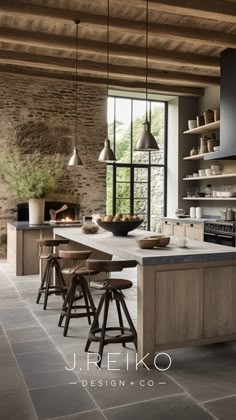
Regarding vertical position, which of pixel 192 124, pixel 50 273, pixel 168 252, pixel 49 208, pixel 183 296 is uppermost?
pixel 192 124

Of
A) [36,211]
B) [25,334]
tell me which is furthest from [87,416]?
[36,211]

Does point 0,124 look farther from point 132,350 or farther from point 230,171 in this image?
point 132,350

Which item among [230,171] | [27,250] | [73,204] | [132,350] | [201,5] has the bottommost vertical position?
[132,350]

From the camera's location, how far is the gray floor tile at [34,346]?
330 cm

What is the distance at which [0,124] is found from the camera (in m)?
8.20

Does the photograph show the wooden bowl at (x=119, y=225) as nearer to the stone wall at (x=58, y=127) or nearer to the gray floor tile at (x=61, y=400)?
the gray floor tile at (x=61, y=400)

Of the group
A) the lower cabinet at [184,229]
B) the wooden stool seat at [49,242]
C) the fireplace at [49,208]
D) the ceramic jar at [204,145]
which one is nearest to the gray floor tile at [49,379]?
the wooden stool seat at [49,242]

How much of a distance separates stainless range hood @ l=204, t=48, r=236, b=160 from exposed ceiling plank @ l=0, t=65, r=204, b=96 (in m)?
2.41

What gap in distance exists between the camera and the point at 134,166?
9.67 metres

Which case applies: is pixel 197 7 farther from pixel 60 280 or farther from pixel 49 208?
pixel 49 208

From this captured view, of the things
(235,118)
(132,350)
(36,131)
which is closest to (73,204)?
(36,131)

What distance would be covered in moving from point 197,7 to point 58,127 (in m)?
4.42

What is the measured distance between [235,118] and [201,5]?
6.31 feet

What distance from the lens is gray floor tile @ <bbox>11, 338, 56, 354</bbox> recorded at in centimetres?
330
